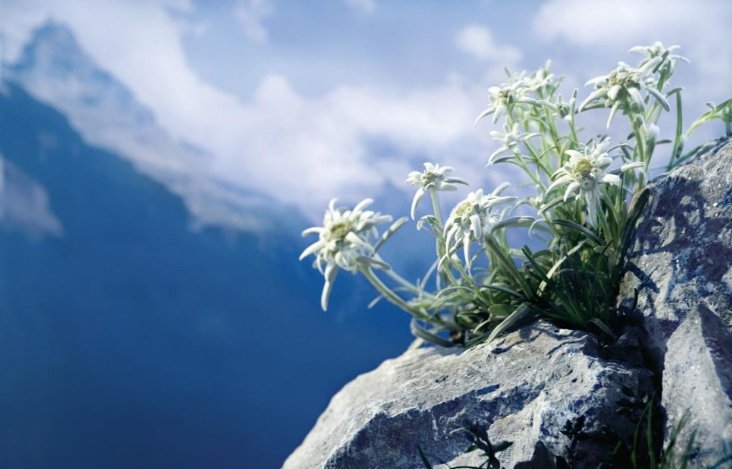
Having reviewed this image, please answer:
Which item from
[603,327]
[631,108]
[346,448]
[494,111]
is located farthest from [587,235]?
[346,448]

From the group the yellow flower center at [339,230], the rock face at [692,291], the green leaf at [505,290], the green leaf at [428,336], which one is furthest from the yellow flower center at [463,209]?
the green leaf at [428,336]

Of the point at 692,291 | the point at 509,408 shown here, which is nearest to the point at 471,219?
the point at 509,408

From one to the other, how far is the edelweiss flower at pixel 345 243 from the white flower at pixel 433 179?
199mm

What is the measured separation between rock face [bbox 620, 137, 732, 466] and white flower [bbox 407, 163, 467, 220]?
0.76 meters

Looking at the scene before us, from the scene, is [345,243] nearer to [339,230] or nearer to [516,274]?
[339,230]

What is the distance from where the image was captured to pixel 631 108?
266 centimetres

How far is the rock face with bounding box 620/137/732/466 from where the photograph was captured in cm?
191

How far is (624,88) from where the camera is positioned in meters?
2.62

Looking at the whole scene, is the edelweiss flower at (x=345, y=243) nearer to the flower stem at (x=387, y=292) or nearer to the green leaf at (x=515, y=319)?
the flower stem at (x=387, y=292)

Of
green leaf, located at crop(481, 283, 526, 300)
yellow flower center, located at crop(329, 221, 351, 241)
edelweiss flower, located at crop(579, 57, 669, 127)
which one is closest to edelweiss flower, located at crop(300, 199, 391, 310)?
yellow flower center, located at crop(329, 221, 351, 241)

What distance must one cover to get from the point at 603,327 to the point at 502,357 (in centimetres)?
39

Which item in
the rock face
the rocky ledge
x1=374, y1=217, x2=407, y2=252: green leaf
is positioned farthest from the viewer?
x1=374, y1=217, x2=407, y2=252: green leaf

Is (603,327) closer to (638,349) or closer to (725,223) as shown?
(638,349)

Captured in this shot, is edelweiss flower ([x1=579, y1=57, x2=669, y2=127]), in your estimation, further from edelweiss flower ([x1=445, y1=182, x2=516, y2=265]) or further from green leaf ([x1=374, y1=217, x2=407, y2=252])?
green leaf ([x1=374, y1=217, x2=407, y2=252])
